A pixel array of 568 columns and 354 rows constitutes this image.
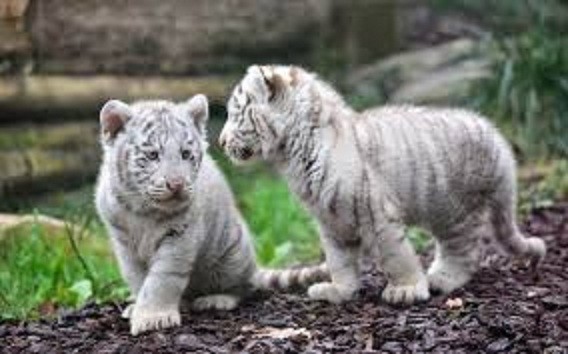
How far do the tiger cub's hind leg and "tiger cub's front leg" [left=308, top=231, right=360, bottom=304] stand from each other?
406mm

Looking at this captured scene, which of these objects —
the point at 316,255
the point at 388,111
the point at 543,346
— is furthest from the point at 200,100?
the point at 316,255

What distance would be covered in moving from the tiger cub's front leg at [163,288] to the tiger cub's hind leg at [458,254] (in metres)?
1.29

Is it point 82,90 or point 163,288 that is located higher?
point 82,90

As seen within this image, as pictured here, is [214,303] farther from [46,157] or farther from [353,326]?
[46,157]

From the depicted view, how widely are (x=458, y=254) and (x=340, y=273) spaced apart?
62cm

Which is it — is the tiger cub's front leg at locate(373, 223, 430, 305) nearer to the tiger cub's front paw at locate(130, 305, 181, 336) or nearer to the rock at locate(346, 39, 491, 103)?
the tiger cub's front paw at locate(130, 305, 181, 336)

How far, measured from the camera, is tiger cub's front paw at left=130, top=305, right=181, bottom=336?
18.2 ft

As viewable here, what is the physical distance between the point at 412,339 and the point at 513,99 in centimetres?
600

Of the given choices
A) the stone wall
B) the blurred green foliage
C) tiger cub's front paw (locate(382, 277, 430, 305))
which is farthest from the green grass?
the blurred green foliage

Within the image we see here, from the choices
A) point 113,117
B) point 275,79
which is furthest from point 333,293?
point 113,117

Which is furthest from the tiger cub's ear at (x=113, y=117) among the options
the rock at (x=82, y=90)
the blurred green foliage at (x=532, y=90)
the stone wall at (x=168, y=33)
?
the blurred green foliage at (x=532, y=90)

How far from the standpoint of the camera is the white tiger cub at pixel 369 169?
5859 mm

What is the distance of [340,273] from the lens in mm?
6066

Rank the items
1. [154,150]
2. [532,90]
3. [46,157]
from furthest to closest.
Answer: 1. [532,90]
2. [46,157]
3. [154,150]
